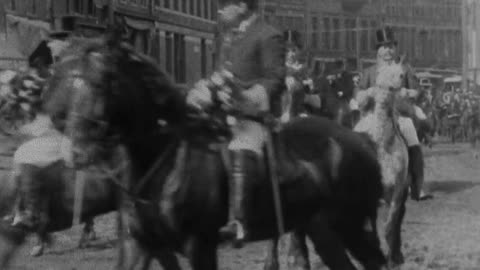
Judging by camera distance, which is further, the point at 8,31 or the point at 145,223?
the point at 8,31

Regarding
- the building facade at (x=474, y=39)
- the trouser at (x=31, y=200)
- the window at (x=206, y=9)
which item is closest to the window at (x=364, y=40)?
the building facade at (x=474, y=39)

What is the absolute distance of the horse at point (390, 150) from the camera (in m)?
12.8

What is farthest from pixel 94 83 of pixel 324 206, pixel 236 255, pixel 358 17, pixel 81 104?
pixel 358 17

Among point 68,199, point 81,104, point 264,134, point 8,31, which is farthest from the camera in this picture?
point 8,31

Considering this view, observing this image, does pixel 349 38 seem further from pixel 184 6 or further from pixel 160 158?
pixel 160 158

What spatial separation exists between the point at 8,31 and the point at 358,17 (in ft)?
173

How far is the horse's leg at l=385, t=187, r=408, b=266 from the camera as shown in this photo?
12727 mm

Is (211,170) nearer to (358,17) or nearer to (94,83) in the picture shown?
(94,83)

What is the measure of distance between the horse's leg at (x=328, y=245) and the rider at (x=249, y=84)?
0.95m

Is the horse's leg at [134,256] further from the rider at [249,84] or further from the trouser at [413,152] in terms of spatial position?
the trouser at [413,152]

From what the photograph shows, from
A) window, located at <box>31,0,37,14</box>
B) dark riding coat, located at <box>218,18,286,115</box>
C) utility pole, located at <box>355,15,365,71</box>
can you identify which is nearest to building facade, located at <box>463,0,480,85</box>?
utility pole, located at <box>355,15,365,71</box>

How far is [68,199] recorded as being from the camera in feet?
35.1

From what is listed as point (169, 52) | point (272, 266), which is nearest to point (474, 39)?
point (169, 52)

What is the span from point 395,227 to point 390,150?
2.54 feet
